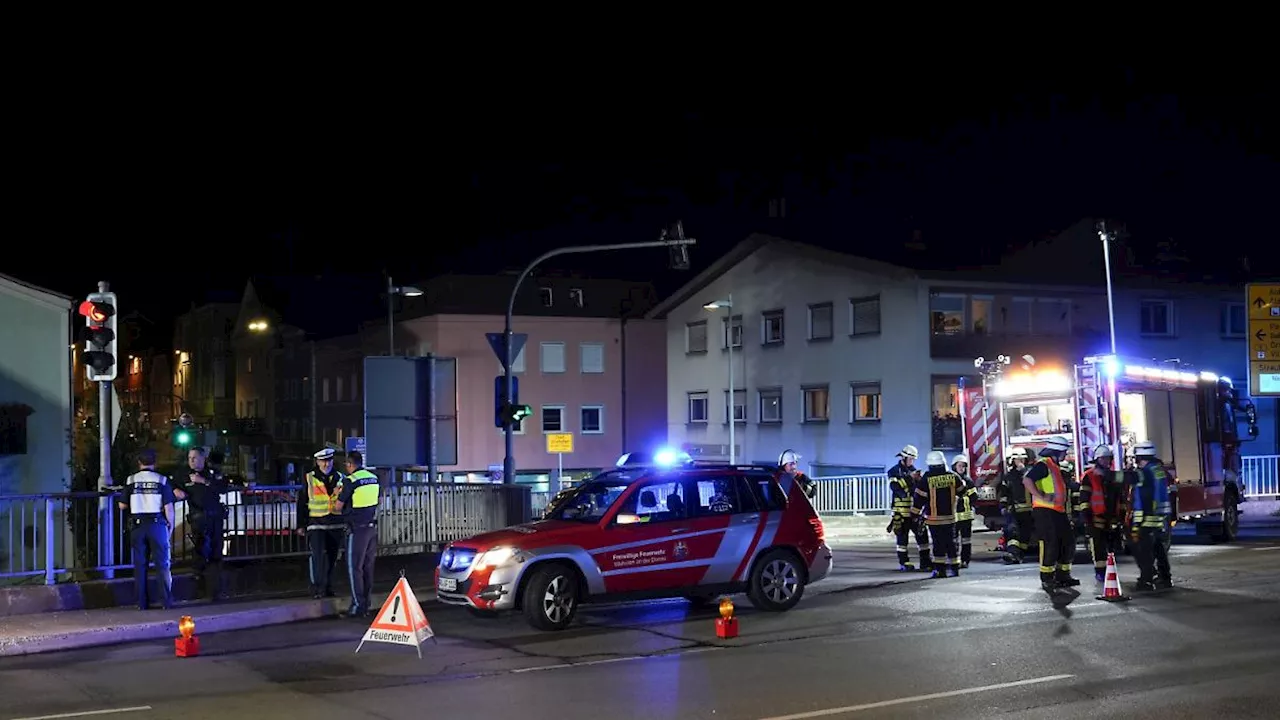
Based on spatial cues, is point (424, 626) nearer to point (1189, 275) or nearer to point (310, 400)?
point (1189, 275)

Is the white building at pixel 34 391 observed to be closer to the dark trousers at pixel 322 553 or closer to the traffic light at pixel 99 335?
the traffic light at pixel 99 335

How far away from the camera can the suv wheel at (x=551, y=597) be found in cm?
1245

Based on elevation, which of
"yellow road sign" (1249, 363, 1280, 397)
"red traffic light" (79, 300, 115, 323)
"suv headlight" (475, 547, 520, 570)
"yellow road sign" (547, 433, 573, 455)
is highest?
"red traffic light" (79, 300, 115, 323)

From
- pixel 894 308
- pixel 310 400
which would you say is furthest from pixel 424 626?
pixel 310 400

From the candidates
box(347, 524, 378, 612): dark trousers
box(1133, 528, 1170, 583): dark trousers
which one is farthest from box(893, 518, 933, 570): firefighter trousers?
box(347, 524, 378, 612): dark trousers

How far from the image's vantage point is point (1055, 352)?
1505 inches

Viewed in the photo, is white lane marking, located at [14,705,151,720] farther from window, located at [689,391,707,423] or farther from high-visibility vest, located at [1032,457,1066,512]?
window, located at [689,391,707,423]

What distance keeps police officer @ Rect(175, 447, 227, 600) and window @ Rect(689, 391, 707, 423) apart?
3242 cm

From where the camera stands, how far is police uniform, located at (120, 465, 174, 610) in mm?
13562

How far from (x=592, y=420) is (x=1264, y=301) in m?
31.1

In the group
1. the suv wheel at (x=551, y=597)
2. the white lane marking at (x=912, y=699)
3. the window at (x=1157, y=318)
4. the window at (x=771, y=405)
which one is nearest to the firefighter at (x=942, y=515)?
the suv wheel at (x=551, y=597)

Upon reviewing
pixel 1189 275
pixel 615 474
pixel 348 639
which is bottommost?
pixel 348 639

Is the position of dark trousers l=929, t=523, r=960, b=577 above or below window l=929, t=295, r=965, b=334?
below

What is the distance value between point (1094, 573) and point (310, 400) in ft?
156
